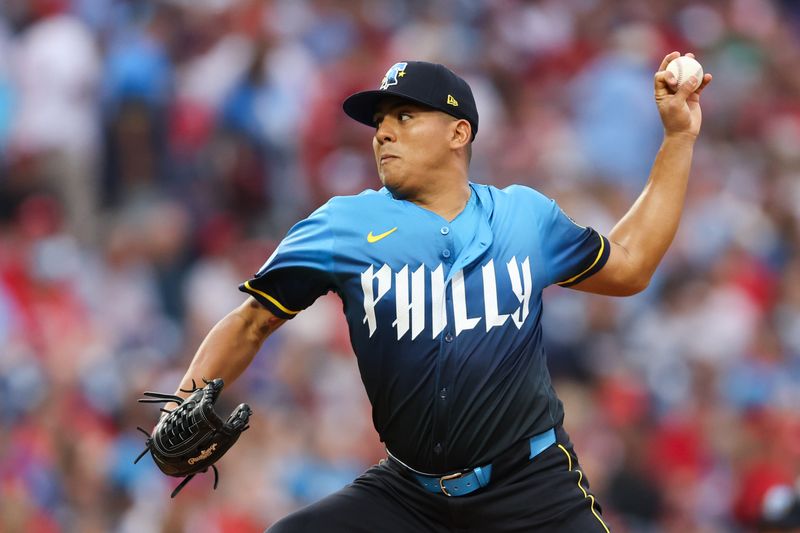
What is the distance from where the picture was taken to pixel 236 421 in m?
4.50

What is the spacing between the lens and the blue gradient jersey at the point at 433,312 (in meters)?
4.64

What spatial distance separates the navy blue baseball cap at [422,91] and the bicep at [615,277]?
0.73m

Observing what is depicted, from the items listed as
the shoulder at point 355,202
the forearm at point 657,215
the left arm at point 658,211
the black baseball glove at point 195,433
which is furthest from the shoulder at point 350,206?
the forearm at point 657,215

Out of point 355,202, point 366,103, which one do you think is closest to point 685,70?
point 366,103

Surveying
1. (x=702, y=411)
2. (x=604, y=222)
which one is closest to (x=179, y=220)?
(x=604, y=222)

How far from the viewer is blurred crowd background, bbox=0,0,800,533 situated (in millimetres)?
8703

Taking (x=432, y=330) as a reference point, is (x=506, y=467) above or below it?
below

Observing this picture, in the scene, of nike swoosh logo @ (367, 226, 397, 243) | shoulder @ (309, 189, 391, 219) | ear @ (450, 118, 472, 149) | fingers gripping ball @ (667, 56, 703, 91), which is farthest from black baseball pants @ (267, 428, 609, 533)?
fingers gripping ball @ (667, 56, 703, 91)

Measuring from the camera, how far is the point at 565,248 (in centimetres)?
493

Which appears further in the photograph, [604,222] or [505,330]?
[604,222]

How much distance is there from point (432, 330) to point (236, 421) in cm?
73

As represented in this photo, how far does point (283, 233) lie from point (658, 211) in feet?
19.5

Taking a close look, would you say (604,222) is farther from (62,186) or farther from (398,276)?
(398,276)

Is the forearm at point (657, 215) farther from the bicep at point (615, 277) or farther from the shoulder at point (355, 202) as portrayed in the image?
the shoulder at point (355, 202)
